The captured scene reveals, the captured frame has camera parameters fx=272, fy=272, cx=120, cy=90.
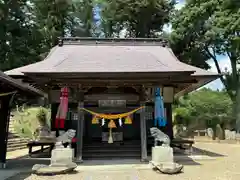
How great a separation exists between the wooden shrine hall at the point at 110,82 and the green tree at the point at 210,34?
11436 mm

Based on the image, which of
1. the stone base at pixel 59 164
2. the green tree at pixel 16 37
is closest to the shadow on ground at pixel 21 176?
the stone base at pixel 59 164

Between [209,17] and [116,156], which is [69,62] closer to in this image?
[116,156]

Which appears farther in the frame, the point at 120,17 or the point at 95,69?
the point at 120,17

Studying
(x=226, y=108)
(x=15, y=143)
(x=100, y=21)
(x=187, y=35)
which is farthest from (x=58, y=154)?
(x=100, y=21)

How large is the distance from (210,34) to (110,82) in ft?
64.5

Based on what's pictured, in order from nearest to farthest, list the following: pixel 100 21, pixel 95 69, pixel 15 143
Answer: pixel 95 69 → pixel 15 143 → pixel 100 21

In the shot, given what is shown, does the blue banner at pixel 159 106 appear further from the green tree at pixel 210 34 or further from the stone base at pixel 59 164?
the green tree at pixel 210 34

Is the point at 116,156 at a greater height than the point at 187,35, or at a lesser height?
lesser

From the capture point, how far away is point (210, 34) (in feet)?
88.5

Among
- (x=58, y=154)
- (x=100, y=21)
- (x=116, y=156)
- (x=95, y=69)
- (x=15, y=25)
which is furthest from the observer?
(x=100, y=21)

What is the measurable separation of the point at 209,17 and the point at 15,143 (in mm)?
21482

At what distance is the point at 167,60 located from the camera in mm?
12430

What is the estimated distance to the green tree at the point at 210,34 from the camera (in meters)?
23.7

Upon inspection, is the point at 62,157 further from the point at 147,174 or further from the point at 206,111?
the point at 206,111
